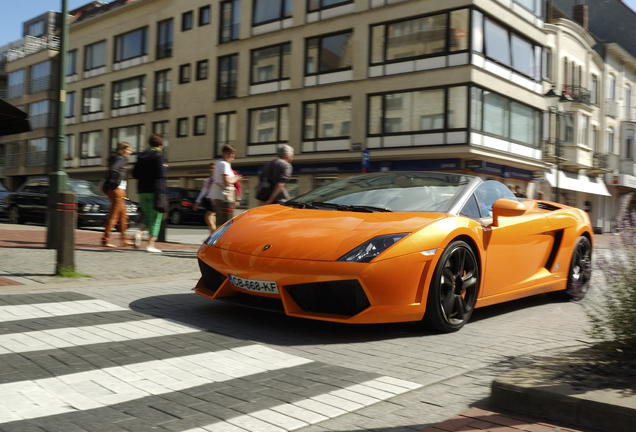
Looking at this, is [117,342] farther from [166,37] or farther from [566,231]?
[166,37]

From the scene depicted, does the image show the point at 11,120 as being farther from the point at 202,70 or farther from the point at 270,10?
the point at 202,70

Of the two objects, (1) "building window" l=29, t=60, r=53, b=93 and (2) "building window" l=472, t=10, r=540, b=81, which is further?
(1) "building window" l=29, t=60, r=53, b=93

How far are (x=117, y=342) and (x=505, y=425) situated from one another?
7.90 ft

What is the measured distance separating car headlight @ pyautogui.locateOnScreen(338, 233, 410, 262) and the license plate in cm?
52

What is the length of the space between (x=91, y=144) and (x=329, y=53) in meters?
22.6

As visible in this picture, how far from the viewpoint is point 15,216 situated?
60.0 feet

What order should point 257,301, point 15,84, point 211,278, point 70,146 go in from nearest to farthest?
point 257,301, point 211,278, point 70,146, point 15,84

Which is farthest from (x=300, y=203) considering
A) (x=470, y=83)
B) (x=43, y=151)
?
(x=43, y=151)

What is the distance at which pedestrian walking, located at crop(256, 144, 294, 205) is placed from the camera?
923 cm

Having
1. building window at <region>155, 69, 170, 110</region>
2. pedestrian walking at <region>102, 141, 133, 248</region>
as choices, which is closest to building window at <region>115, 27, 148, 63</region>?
building window at <region>155, 69, 170, 110</region>

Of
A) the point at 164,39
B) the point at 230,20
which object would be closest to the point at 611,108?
the point at 230,20

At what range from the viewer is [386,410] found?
9.84 feet

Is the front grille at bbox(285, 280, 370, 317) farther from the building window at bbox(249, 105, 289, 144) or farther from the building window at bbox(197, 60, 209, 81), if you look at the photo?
the building window at bbox(197, 60, 209, 81)

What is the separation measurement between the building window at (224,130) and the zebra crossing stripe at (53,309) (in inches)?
1170
